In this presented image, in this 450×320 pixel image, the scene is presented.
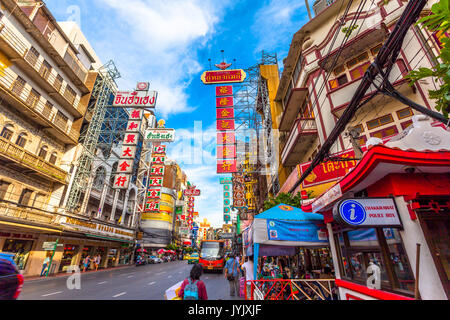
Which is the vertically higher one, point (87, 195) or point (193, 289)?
point (87, 195)

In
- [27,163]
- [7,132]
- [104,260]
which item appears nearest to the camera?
[7,132]

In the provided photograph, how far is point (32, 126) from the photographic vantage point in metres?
18.7

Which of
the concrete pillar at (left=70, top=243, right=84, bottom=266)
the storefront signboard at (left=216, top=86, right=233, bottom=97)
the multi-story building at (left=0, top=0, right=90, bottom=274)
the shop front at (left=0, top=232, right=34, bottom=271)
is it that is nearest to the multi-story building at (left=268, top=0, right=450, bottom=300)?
the storefront signboard at (left=216, top=86, right=233, bottom=97)

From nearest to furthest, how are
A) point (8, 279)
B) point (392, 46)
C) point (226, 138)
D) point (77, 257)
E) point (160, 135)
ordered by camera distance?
point (8, 279)
point (392, 46)
point (226, 138)
point (77, 257)
point (160, 135)

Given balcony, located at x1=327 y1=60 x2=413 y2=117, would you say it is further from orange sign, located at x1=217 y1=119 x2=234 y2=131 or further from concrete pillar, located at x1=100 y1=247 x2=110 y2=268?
concrete pillar, located at x1=100 y1=247 x2=110 y2=268

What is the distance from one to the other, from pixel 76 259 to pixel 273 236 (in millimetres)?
25440

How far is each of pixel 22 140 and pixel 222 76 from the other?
18.8 metres

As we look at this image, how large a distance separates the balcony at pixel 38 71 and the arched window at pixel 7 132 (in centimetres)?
512

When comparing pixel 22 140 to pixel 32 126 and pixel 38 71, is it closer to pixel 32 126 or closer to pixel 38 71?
pixel 32 126

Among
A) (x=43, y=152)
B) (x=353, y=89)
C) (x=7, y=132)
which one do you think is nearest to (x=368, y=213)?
(x=353, y=89)

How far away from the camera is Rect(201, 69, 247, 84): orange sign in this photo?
20.4m

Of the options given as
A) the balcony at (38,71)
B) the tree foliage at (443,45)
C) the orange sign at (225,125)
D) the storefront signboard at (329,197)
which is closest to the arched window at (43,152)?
the balcony at (38,71)
